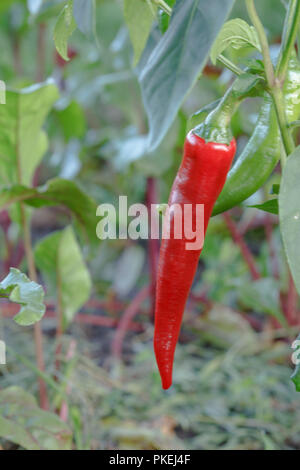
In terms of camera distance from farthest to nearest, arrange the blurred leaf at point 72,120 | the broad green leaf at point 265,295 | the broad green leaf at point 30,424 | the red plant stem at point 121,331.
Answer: the blurred leaf at point 72,120
the red plant stem at point 121,331
the broad green leaf at point 265,295
the broad green leaf at point 30,424

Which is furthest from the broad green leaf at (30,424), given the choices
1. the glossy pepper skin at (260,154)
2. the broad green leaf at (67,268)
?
the glossy pepper skin at (260,154)

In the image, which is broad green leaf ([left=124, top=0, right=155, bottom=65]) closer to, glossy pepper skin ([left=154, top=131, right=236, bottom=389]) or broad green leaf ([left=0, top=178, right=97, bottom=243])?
glossy pepper skin ([left=154, top=131, right=236, bottom=389])

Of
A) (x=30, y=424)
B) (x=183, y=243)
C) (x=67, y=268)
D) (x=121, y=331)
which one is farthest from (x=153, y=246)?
(x=183, y=243)

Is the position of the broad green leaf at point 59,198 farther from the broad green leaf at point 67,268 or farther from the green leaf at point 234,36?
the green leaf at point 234,36

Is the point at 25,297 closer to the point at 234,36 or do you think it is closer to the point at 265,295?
the point at 234,36

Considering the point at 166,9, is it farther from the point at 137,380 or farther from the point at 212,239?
the point at 212,239
